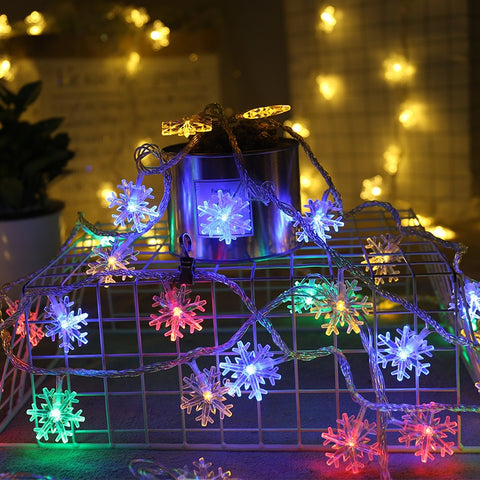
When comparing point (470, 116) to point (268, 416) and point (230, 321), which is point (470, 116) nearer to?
point (230, 321)

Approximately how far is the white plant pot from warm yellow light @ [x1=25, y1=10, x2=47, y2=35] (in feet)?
2.97

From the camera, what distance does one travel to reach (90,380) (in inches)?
51.6

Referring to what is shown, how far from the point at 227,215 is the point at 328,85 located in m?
1.54

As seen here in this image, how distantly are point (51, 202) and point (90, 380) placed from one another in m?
0.79

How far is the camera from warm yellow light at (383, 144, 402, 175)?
2486 millimetres

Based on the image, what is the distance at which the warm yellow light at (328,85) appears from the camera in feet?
8.07

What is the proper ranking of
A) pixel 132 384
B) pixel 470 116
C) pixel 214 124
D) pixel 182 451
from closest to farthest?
pixel 182 451 → pixel 214 124 → pixel 132 384 → pixel 470 116

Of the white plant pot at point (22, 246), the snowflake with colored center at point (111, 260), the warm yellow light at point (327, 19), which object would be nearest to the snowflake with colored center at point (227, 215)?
→ the snowflake with colored center at point (111, 260)

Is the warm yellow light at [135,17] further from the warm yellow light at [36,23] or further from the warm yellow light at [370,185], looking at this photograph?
the warm yellow light at [370,185]

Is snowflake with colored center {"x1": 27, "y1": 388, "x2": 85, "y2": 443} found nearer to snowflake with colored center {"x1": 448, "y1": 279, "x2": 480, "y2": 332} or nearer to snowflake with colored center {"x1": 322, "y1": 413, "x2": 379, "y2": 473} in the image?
snowflake with colored center {"x1": 322, "y1": 413, "x2": 379, "y2": 473}

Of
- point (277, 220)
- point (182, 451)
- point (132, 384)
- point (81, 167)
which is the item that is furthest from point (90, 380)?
point (81, 167)

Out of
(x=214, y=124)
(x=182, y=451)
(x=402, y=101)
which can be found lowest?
(x=182, y=451)

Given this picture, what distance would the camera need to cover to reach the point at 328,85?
246 cm

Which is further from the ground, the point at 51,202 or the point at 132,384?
the point at 51,202
